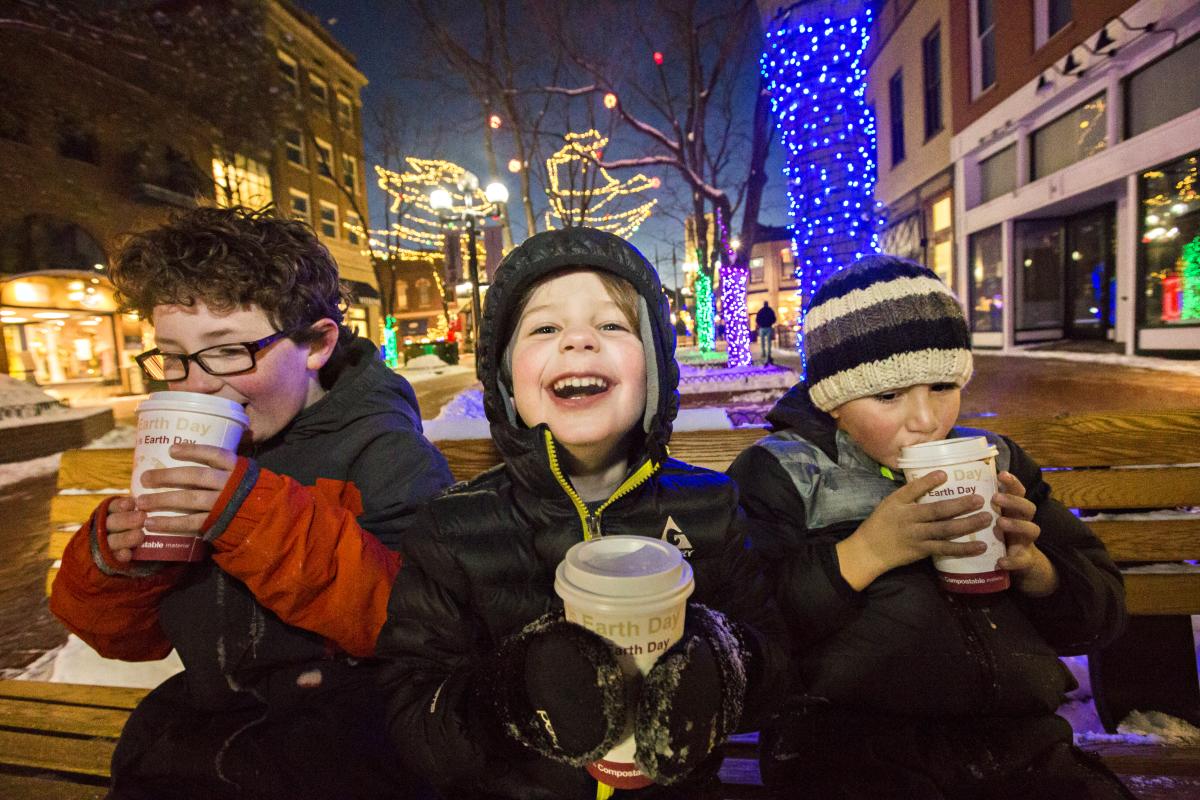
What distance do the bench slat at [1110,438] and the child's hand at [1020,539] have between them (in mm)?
947

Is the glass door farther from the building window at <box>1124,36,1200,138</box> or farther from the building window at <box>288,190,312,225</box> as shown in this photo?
the building window at <box>288,190,312,225</box>

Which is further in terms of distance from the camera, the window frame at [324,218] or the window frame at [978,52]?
the window frame at [324,218]

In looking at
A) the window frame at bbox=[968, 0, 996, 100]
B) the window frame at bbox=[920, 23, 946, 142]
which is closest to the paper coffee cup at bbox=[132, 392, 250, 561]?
the window frame at bbox=[968, 0, 996, 100]

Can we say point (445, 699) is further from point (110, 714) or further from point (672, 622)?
point (110, 714)

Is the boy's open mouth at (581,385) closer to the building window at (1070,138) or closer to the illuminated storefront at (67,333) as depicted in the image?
the building window at (1070,138)

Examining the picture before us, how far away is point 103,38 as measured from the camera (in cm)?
1009

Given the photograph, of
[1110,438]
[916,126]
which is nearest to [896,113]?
[916,126]

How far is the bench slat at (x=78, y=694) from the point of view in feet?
6.72

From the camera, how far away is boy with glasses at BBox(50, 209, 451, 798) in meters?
1.41

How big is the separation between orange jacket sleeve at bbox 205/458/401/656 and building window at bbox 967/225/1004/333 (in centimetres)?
1934

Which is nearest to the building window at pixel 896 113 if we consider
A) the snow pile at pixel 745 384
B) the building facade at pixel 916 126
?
the building facade at pixel 916 126

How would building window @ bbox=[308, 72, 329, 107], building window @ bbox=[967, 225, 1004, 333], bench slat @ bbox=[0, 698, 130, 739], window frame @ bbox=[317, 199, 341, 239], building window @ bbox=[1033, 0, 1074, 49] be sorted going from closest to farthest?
1. bench slat @ bbox=[0, 698, 130, 739]
2. building window @ bbox=[1033, 0, 1074, 49]
3. building window @ bbox=[967, 225, 1004, 333]
4. building window @ bbox=[308, 72, 329, 107]
5. window frame @ bbox=[317, 199, 341, 239]

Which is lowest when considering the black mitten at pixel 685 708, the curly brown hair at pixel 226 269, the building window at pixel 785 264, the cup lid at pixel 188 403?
the black mitten at pixel 685 708

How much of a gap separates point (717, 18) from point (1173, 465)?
13588 mm
